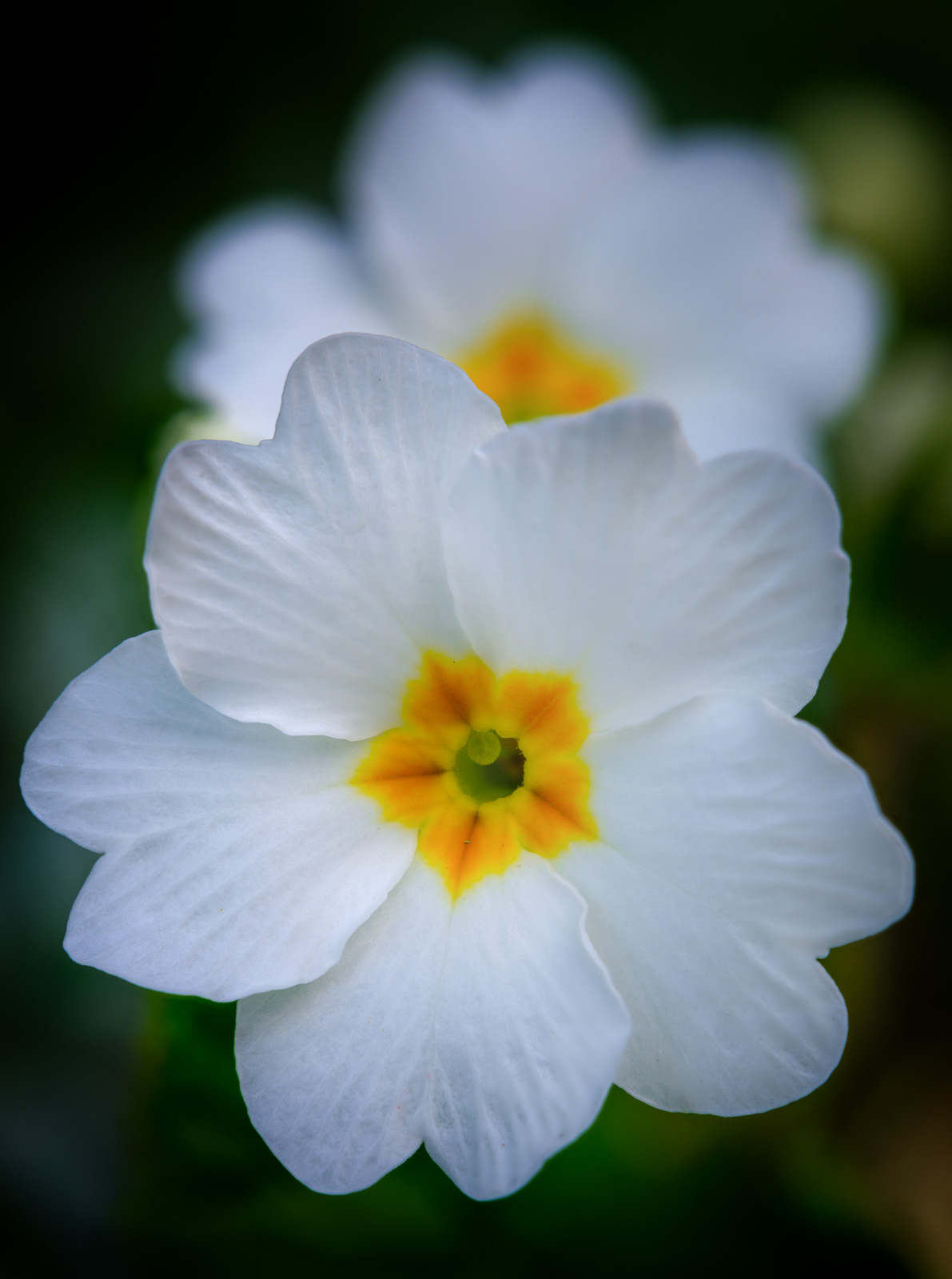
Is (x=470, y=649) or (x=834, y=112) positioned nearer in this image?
(x=470, y=649)

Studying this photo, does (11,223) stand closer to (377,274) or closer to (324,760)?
(377,274)

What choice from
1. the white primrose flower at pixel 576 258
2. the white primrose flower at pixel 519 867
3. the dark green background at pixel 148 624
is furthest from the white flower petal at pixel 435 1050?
the white primrose flower at pixel 576 258

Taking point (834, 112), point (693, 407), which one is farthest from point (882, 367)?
point (693, 407)

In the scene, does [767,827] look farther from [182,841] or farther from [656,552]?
[182,841]

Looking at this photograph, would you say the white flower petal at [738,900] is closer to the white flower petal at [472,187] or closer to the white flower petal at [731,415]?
the white flower petal at [731,415]

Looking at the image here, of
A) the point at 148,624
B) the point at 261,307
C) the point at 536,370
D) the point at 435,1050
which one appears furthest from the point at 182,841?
the point at 536,370

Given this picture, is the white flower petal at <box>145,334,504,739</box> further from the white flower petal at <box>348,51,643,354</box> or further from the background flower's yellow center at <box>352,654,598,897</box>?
the white flower petal at <box>348,51,643,354</box>
